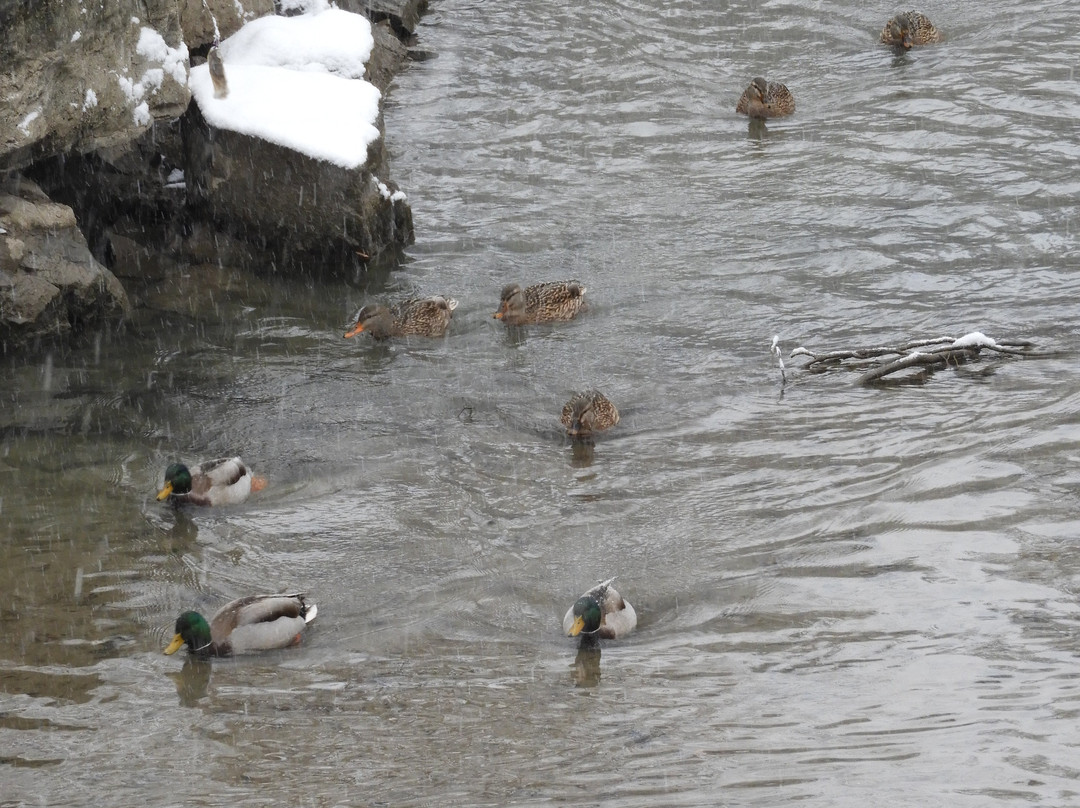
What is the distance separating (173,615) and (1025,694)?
440 centimetres

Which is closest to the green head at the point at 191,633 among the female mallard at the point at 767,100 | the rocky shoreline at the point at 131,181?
the rocky shoreline at the point at 131,181

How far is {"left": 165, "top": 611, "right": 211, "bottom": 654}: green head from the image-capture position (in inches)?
273

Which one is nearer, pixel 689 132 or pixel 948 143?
pixel 948 143

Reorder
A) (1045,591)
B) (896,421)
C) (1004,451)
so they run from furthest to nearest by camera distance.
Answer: (896,421), (1004,451), (1045,591)

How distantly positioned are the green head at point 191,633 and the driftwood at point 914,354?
4.85 metres

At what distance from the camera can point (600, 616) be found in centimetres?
690

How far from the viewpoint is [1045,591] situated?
22.2ft

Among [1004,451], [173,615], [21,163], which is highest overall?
[21,163]

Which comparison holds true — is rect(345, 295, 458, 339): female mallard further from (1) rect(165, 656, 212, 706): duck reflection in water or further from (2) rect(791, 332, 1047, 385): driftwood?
(1) rect(165, 656, 212, 706): duck reflection in water

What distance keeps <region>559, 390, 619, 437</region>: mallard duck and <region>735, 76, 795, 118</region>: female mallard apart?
6.39 meters

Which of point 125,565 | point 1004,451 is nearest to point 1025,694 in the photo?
point 1004,451

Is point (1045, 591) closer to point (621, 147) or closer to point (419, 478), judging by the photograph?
point (419, 478)

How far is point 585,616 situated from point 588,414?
2.55 metres

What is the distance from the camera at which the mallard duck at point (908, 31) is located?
1606 centimetres
